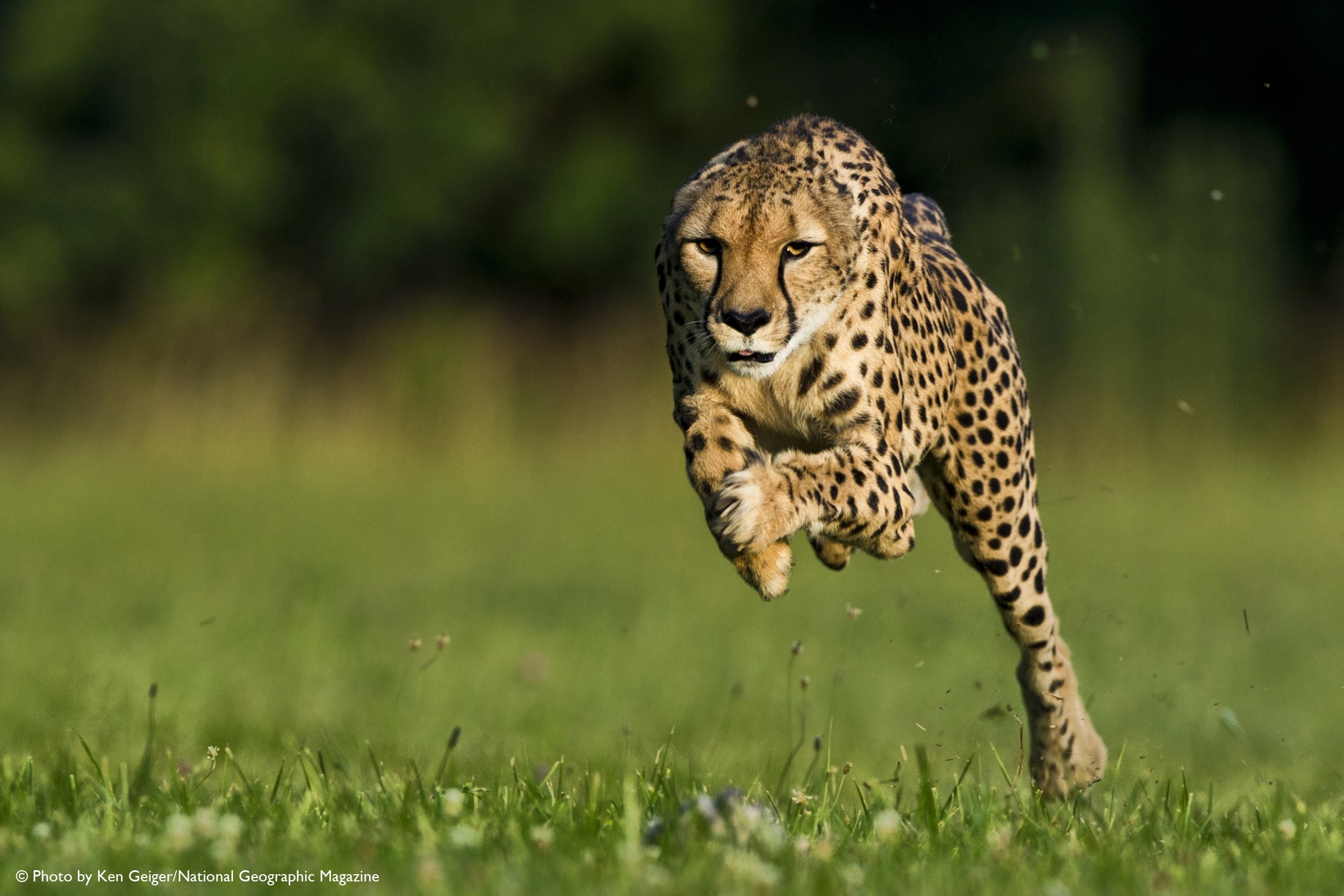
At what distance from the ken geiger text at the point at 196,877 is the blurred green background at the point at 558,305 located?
4.64 m

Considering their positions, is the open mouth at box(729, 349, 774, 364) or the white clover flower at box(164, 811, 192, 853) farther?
the open mouth at box(729, 349, 774, 364)

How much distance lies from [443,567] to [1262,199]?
910 cm

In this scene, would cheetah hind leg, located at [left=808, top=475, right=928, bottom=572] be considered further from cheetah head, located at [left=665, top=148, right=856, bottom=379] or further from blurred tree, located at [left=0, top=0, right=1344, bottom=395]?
blurred tree, located at [left=0, top=0, right=1344, bottom=395]

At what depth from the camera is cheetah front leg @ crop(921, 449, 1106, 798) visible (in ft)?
13.1

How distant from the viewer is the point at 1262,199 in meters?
15.7

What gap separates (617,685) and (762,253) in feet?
11.7

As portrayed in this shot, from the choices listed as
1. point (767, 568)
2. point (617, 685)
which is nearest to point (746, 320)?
point (767, 568)

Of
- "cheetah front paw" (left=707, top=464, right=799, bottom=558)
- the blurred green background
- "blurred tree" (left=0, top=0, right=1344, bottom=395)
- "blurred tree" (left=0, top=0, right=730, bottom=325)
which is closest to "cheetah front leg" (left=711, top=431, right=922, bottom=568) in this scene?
"cheetah front paw" (left=707, top=464, right=799, bottom=558)

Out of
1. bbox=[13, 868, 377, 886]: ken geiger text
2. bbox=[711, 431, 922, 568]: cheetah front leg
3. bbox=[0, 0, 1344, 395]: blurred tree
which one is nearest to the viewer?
bbox=[13, 868, 377, 886]: ken geiger text

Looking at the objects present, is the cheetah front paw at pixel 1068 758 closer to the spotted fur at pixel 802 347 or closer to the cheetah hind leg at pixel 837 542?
the cheetah hind leg at pixel 837 542

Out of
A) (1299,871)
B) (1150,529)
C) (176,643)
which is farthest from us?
(1150,529)

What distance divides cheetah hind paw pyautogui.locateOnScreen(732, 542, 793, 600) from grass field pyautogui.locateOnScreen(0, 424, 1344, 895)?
39cm

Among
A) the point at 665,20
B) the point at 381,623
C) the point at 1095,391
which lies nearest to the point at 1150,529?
the point at 1095,391

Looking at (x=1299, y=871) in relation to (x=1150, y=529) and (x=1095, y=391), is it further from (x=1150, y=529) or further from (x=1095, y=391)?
(x=1095, y=391)
